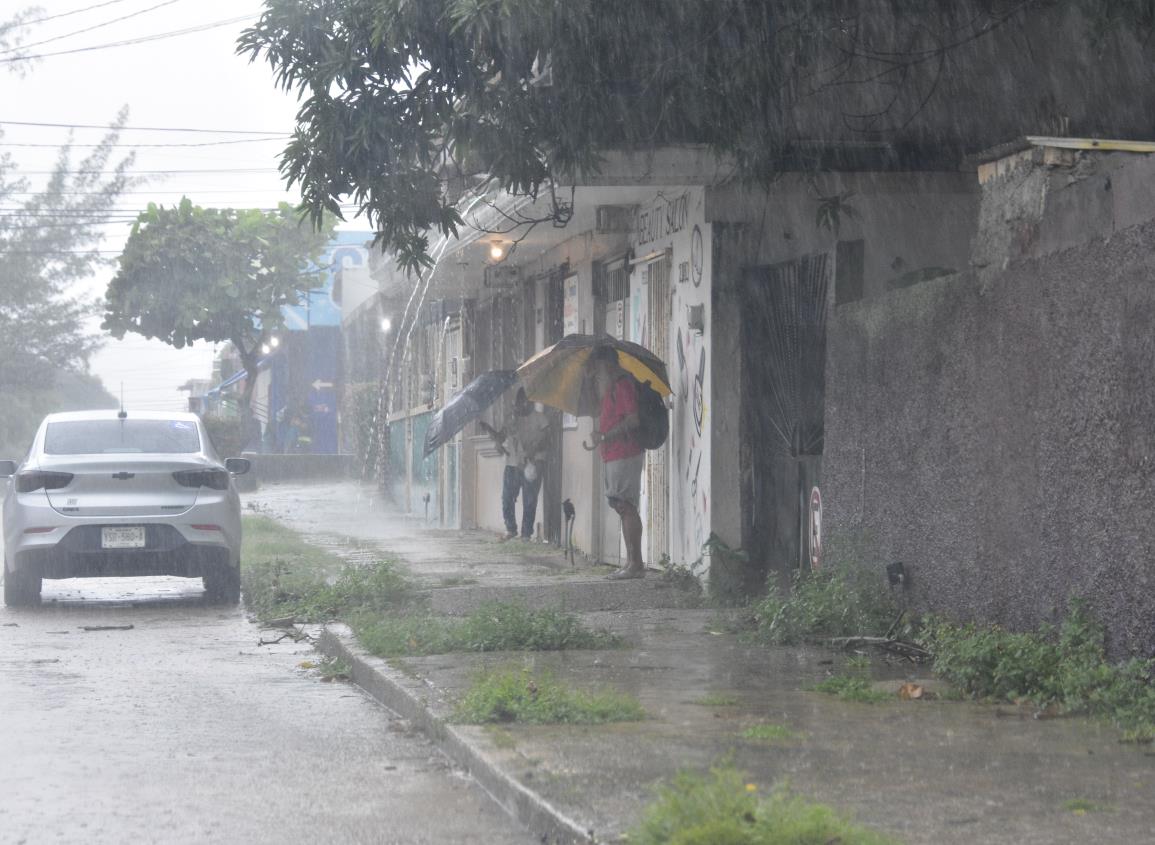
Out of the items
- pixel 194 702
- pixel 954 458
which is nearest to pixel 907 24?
pixel 954 458

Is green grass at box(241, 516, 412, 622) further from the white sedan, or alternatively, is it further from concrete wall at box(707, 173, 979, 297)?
concrete wall at box(707, 173, 979, 297)

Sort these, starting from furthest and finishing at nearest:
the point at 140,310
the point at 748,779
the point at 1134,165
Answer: the point at 140,310
the point at 1134,165
the point at 748,779

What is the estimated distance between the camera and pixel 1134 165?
670 centimetres

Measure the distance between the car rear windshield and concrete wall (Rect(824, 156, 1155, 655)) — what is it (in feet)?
20.7

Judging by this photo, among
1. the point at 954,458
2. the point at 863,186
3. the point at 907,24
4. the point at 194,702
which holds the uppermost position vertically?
the point at 907,24

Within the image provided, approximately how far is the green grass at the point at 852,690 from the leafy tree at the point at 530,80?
3888 mm

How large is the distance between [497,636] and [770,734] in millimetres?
3036

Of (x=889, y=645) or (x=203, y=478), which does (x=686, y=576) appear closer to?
(x=889, y=645)

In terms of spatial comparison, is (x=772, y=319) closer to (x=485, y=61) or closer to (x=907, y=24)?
(x=907, y=24)

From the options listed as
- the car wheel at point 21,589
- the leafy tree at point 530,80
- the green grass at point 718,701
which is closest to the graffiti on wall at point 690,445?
the leafy tree at point 530,80

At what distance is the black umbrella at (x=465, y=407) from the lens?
1545cm

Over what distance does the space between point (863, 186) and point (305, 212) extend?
13.6 ft

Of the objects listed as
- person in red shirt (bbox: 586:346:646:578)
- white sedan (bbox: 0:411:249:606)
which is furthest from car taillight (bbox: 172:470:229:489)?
person in red shirt (bbox: 586:346:646:578)

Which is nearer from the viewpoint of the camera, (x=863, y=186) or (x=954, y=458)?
(x=954, y=458)
